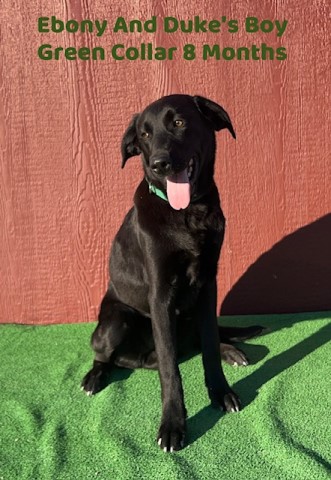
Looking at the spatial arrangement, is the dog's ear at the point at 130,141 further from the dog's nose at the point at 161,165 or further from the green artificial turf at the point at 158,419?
the green artificial turf at the point at 158,419

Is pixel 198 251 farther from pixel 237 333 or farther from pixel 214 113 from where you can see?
pixel 237 333

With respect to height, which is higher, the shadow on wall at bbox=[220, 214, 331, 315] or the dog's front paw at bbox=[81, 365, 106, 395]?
the shadow on wall at bbox=[220, 214, 331, 315]

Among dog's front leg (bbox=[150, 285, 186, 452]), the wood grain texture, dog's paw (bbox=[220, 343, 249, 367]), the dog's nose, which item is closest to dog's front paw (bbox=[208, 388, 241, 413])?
dog's front leg (bbox=[150, 285, 186, 452])

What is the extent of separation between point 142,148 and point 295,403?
1321 millimetres

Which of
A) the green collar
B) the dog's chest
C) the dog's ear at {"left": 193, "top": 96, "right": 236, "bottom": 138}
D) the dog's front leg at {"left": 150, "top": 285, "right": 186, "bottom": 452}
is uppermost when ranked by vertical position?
the dog's ear at {"left": 193, "top": 96, "right": 236, "bottom": 138}

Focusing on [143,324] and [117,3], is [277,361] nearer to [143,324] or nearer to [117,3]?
[143,324]

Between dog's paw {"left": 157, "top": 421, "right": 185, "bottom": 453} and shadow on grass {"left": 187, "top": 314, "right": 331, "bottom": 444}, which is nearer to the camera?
dog's paw {"left": 157, "top": 421, "right": 185, "bottom": 453}

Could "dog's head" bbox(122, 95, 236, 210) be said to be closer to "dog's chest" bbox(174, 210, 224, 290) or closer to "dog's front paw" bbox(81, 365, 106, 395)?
"dog's chest" bbox(174, 210, 224, 290)

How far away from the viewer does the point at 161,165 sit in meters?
1.91

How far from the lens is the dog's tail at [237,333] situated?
280 cm

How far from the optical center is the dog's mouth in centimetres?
205

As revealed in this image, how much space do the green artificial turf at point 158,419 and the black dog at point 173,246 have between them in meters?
0.10

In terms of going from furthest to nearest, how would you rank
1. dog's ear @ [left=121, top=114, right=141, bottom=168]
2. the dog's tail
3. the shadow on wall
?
the shadow on wall, the dog's tail, dog's ear @ [left=121, top=114, right=141, bottom=168]

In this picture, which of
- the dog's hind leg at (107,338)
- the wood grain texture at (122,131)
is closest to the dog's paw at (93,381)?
the dog's hind leg at (107,338)
